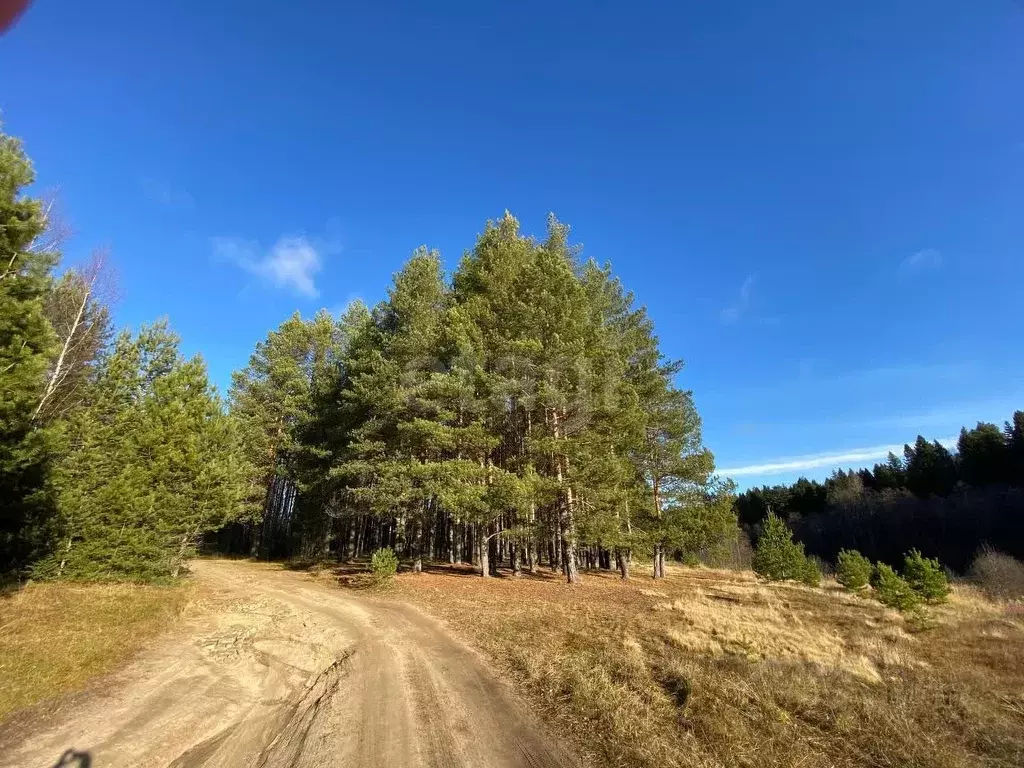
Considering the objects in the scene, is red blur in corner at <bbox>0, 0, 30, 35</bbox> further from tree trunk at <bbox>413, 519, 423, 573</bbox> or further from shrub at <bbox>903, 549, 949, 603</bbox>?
shrub at <bbox>903, 549, 949, 603</bbox>

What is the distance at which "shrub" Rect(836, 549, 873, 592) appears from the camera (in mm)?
25797

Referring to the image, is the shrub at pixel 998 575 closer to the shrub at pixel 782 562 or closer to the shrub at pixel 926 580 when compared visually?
the shrub at pixel 782 562

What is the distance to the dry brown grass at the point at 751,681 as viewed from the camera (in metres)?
5.49

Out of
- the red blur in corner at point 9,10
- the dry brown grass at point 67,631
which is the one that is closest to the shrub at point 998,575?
the dry brown grass at point 67,631

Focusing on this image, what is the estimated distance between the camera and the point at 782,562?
30562mm

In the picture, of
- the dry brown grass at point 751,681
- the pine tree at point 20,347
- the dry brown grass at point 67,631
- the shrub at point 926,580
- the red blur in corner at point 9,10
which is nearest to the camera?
the red blur in corner at point 9,10

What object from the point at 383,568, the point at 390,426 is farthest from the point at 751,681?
the point at 390,426

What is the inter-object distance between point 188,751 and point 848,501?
3721 inches

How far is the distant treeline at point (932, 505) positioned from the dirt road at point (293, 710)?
6876 centimetres

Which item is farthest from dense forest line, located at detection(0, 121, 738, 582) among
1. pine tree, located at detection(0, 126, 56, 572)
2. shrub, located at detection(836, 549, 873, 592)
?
shrub, located at detection(836, 549, 873, 592)

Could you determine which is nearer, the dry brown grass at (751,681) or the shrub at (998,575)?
the dry brown grass at (751,681)

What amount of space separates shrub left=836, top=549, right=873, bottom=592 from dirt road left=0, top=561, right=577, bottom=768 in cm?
2595

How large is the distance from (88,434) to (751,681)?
18.7 meters

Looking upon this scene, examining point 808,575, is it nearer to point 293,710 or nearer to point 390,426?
point 390,426
